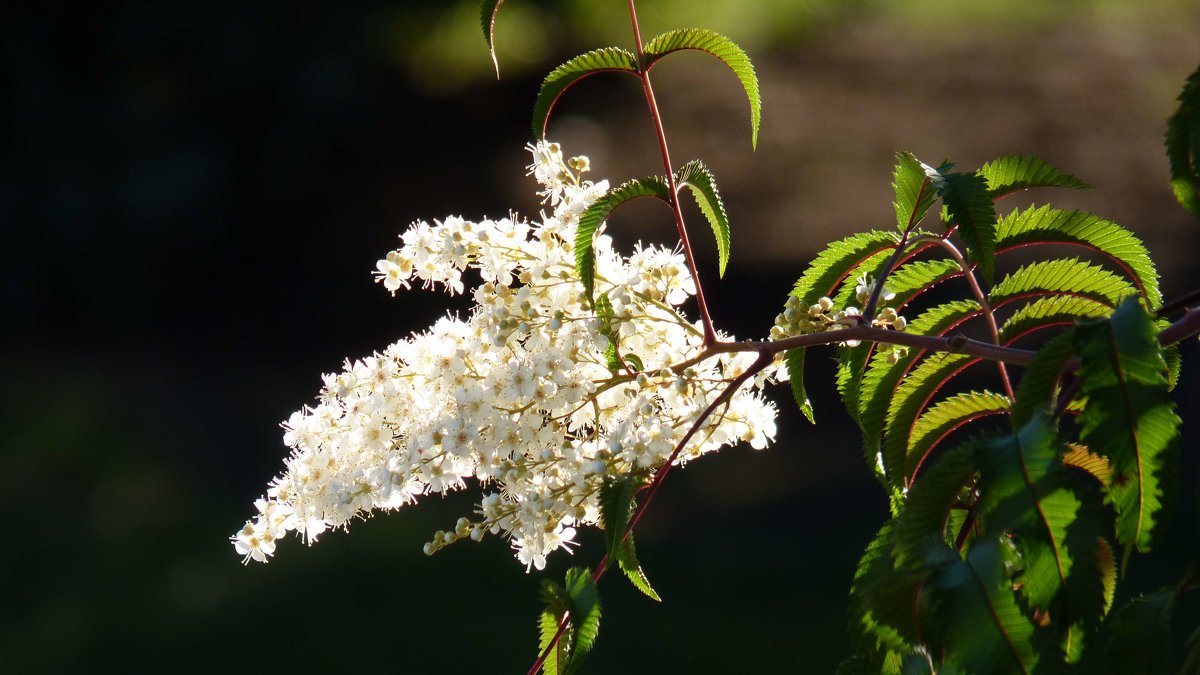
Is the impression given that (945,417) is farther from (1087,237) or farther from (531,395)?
(531,395)

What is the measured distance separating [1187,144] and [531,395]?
375 mm

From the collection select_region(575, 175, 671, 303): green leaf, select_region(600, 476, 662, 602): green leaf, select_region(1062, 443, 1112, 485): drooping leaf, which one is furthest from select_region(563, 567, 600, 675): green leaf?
select_region(1062, 443, 1112, 485): drooping leaf

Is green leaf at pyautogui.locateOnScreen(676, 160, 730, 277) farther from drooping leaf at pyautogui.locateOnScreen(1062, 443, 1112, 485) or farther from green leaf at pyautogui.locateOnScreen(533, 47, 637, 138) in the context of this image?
drooping leaf at pyautogui.locateOnScreen(1062, 443, 1112, 485)

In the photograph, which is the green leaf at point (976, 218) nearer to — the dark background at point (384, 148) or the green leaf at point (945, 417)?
the green leaf at point (945, 417)

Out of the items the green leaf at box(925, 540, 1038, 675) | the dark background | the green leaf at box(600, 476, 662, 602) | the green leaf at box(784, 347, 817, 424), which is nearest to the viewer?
the green leaf at box(925, 540, 1038, 675)

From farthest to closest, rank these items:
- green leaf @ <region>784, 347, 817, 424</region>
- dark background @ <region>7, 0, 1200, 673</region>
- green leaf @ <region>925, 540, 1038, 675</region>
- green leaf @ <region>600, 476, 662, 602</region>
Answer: dark background @ <region>7, 0, 1200, 673</region>, green leaf @ <region>784, 347, 817, 424</region>, green leaf @ <region>600, 476, 662, 602</region>, green leaf @ <region>925, 540, 1038, 675</region>

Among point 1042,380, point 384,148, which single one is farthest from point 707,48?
point 384,148

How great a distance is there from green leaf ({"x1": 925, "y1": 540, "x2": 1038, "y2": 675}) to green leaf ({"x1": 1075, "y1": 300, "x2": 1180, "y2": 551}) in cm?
7

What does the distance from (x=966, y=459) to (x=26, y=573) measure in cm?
373

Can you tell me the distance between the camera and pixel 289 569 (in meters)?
3.67

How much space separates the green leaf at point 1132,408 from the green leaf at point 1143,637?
0.13 ft

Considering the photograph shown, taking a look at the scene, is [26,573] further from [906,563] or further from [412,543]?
[906,563]

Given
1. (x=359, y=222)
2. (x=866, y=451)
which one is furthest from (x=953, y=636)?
(x=359, y=222)

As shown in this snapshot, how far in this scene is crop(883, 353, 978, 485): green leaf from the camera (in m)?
0.70
